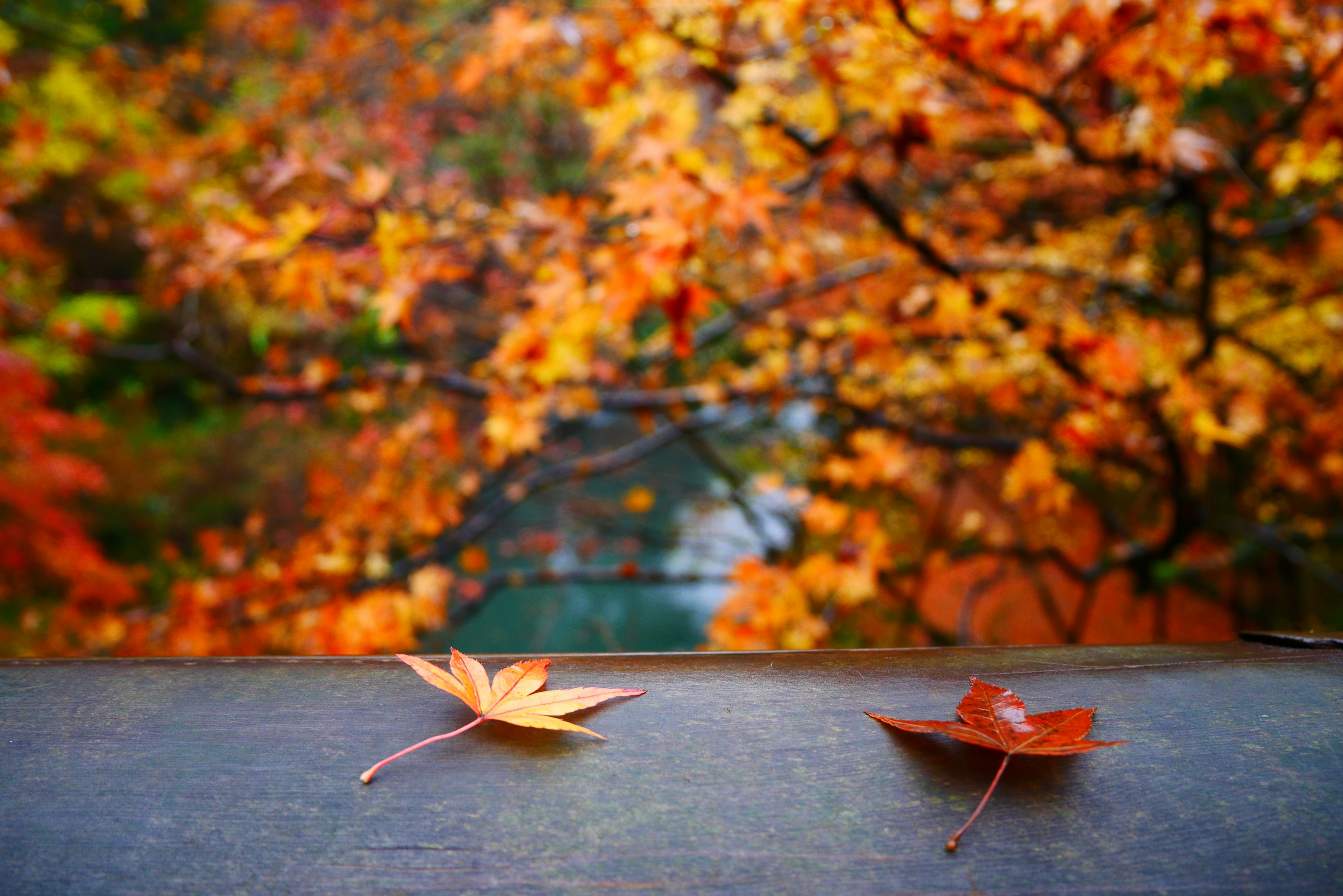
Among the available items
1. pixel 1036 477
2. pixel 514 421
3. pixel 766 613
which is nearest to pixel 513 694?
pixel 514 421

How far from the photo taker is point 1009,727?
1.84ft

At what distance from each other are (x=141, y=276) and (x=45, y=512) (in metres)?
3.11

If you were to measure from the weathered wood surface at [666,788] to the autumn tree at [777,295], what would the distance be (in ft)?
3.34

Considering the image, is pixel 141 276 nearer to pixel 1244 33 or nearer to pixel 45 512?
pixel 45 512

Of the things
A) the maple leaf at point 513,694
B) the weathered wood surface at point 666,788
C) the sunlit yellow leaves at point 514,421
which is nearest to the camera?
the weathered wood surface at point 666,788

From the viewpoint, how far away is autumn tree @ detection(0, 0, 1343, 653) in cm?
174

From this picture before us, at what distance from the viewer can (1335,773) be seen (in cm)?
53

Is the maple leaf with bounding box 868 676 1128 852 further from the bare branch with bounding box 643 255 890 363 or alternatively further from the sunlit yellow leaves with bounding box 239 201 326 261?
the bare branch with bounding box 643 255 890 363

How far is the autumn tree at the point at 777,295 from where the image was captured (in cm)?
174

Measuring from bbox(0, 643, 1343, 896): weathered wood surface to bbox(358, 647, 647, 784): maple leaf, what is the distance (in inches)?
0.5

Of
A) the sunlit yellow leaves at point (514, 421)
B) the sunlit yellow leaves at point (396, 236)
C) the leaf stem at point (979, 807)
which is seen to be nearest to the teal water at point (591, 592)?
the sunlit yellow leaves at point (514, 421)

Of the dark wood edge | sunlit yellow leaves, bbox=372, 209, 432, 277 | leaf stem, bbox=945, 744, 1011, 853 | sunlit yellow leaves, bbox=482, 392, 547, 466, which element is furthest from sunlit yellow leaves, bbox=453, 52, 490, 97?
the dark wood edge

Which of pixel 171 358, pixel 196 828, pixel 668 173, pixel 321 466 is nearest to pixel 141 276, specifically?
pixel 321 466

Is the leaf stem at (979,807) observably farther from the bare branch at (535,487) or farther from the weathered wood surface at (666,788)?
the bare branch at (535,487)
